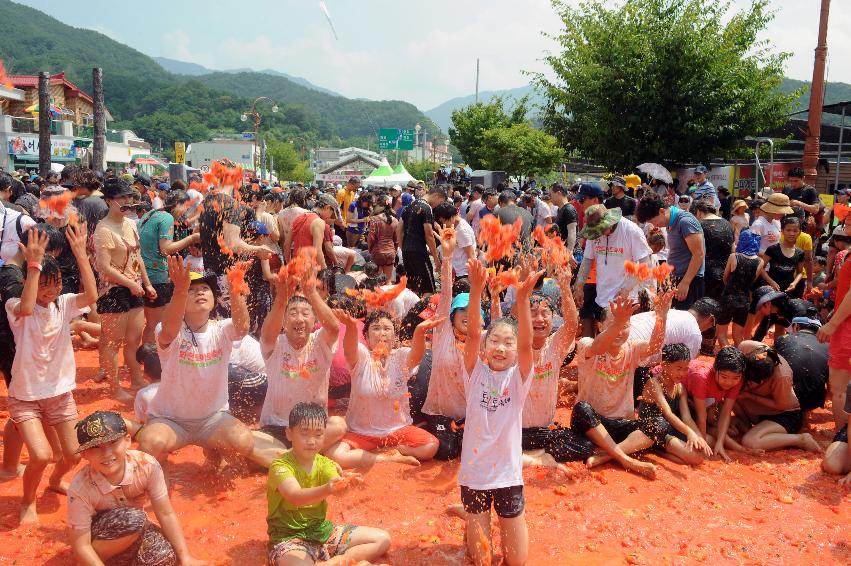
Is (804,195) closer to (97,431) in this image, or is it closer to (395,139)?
(97,431)

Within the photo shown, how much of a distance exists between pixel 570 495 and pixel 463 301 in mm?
1715

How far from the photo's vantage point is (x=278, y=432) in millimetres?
5102

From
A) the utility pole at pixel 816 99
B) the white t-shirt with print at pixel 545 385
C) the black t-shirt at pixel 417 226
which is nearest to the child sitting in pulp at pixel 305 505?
the white t-shirt with print at pixel 545 385

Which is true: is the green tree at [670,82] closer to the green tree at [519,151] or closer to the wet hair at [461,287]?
the wet hair at [461,287]

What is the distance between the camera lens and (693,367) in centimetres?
584

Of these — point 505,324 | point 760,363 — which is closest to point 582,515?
point 505,324

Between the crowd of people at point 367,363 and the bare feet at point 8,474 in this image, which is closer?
the crowd of people at point 367,363

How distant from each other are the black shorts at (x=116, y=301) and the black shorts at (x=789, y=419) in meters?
6.05

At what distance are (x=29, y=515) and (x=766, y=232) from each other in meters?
9.44

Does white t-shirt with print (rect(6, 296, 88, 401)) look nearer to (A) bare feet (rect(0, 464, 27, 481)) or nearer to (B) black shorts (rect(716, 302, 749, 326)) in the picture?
(A) bare feet (rect(0, 464, 27, 481))

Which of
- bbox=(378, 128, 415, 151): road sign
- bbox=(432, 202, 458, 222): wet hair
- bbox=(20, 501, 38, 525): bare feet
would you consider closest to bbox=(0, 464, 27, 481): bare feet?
bbox=(20, 501, 38, 525): bare feet

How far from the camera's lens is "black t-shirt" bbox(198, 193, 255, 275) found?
712 centimetres

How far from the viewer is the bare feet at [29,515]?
427cm

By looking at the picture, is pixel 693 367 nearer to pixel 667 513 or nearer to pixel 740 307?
pixel 667 513
